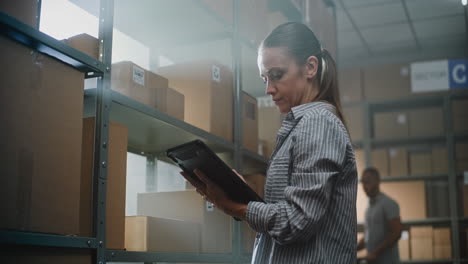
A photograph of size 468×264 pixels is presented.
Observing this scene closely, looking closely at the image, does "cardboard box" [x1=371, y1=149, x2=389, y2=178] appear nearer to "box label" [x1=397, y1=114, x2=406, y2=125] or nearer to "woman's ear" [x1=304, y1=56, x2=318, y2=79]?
"box label" [x1=397, y1=114, x2=406, y2=125]

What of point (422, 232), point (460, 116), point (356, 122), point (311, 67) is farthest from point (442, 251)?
point (311, 67)

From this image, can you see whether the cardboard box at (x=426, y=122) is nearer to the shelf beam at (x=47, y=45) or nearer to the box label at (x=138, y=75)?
the box label at (x=138, y=75)

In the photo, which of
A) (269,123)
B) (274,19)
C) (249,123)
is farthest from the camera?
(269,123)

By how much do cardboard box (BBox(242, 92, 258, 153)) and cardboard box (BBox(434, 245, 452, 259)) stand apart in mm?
3154

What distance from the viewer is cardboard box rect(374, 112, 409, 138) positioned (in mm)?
5891

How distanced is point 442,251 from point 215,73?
3743 mm

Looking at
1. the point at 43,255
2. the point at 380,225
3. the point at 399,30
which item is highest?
the point at 399,30

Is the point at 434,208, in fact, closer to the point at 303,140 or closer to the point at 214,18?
the point at 214,18

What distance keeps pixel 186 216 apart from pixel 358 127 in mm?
3841

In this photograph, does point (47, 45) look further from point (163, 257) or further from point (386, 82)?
point (386, 82)

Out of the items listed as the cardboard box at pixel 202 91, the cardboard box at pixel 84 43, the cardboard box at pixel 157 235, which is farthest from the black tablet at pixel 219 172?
the cardboard box at pixel 202 91

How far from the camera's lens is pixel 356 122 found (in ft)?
19.9

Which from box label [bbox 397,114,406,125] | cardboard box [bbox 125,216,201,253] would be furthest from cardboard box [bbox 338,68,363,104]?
cardboard box [bbox 125,216,201,253]

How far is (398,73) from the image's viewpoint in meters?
5.98
